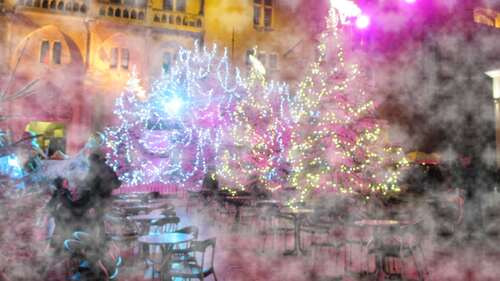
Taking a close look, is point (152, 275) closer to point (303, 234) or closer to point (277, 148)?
point (303, 234)

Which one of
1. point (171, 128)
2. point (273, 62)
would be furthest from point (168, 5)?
point (171, 128)

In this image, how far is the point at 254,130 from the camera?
13.3 meters

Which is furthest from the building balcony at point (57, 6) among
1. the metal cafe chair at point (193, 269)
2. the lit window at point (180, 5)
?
the metal cafe chair at point (193, 269)

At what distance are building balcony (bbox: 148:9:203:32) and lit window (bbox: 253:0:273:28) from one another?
2.74 meters

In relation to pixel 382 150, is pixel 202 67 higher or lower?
higher

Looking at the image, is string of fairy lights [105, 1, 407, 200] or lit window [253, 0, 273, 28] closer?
string of fairy lights [105, 1, 407, 200]

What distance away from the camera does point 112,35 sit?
50.9 feet

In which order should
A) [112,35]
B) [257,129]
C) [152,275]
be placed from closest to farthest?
[152,275]
[257,129]
[112,35]

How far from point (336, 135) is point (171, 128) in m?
6.55

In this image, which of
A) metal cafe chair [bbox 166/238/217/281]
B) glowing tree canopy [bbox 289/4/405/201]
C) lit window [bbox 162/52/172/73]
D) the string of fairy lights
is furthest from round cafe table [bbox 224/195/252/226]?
lit window [bbox 162/52/172/73]

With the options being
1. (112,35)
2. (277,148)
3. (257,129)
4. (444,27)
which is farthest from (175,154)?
(444,27)

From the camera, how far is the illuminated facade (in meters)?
14.3

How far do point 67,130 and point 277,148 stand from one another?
304 inches

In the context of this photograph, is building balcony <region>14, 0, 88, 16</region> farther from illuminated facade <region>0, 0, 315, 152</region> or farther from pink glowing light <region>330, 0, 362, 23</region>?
pink glowing light <region>330, 0, 362, 23</region>
